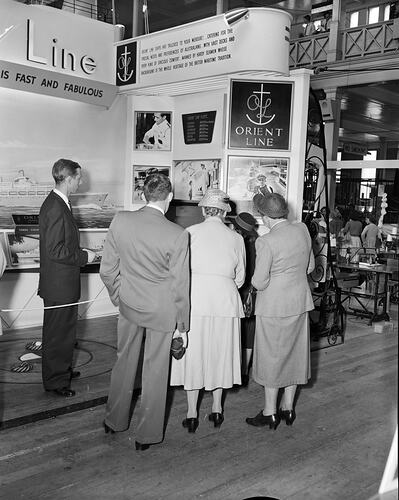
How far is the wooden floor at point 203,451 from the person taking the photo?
299 centimetres

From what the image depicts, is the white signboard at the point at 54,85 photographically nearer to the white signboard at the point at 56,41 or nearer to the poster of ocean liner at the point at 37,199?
the white signboard at the point at 56,41

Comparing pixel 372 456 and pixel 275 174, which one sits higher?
pixel 275 174

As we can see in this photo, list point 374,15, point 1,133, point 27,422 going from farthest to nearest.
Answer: point 374,15, point 1,133, point 27,422

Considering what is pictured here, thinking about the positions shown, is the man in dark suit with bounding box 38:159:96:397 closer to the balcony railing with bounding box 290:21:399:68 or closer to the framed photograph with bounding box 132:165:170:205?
the framed photograph with bounding box 132:165:170:205

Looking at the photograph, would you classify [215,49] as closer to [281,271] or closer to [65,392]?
[281,271]

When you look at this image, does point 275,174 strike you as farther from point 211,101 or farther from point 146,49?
point 146,49

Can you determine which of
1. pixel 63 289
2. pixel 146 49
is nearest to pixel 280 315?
pixel 63 289

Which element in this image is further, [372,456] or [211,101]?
[211,101]

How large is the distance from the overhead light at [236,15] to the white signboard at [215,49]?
0.02 meters

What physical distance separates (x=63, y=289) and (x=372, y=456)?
7.92 ft

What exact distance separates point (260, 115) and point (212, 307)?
2.60 metres

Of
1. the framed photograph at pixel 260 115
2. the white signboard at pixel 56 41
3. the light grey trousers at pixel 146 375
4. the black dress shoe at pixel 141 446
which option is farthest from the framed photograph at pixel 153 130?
the black dress shoe at pixel 141 446

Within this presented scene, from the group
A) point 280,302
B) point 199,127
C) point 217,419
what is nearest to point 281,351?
point 280,302

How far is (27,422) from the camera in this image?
12.4 feet
